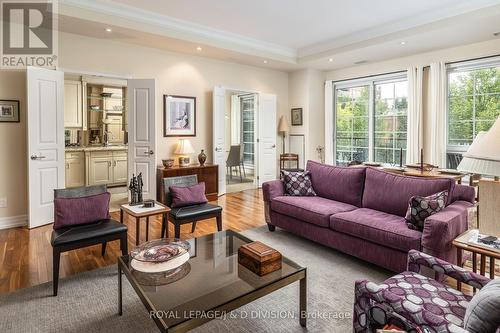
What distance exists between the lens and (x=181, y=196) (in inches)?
139

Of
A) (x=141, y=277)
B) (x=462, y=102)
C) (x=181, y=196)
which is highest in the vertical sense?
(x=462, y=102)

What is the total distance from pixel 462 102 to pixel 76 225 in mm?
6111

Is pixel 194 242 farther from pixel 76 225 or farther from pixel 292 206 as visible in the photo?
pixel 292 206

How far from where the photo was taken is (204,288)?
1806mm

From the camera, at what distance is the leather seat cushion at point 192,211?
10.8 ft

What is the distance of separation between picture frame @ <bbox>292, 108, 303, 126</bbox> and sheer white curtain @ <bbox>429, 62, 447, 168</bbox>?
→ 2.75m

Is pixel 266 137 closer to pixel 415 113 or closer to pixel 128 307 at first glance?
pixel 415 113

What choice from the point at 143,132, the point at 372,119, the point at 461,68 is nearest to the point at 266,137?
the point at 372,119

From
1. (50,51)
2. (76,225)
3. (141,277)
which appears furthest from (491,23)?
(50,51)

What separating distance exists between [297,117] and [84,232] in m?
5.79

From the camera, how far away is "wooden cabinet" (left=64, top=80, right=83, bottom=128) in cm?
648

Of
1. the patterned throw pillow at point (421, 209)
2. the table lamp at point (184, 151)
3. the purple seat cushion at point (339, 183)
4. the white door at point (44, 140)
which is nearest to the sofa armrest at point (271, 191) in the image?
the purple seat cushion at point (339, 183)

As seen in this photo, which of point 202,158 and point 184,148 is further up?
point 184,148

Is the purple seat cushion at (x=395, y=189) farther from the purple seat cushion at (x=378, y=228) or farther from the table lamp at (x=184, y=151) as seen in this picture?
the table lamp at (x=184, y=151)
